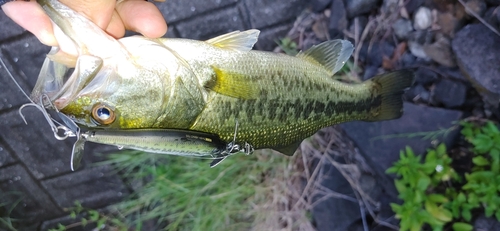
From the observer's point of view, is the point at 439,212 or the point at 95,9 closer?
the point at 95,9

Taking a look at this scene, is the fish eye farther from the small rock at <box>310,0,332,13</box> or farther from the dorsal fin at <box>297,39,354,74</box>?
the small rock at <box>310,0,332,13</box>

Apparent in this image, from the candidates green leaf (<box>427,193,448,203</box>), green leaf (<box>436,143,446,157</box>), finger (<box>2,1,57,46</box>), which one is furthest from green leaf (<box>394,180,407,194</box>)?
finger (<box>2,1,57,46</box>)

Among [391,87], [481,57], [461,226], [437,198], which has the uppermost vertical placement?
[481,57]

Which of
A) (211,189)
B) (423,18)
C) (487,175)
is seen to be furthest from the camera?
(211,189)

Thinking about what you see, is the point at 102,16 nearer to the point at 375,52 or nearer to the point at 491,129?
the point at 375,52

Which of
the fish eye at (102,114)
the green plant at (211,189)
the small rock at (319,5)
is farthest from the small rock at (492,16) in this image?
the fish eye at (102,114)

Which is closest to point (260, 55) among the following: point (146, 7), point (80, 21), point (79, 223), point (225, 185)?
point (146, 7)

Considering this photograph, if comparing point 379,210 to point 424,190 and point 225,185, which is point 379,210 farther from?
point 225,185

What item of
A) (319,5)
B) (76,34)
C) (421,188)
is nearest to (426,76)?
(421,188)

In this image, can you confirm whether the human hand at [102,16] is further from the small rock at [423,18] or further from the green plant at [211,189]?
the small rock at [423,18]
